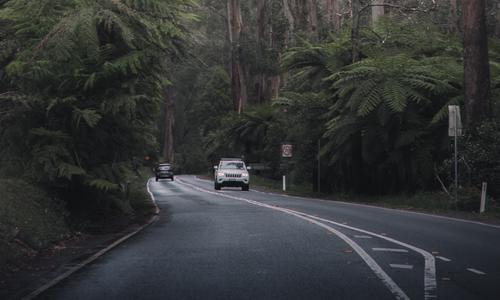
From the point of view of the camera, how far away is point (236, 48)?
5128 centimetres

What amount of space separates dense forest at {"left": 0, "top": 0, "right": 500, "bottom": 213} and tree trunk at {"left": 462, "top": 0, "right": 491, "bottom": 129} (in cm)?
3

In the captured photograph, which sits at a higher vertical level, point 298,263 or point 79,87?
point 79,87

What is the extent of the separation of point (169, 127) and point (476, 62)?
6129 cm

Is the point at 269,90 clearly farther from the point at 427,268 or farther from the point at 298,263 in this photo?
the point at 427,268

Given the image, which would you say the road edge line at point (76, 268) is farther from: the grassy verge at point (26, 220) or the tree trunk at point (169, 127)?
the tree trunk at point (169, 127)

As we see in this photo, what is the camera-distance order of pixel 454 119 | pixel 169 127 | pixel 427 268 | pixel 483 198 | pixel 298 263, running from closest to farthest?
1. pixel 427 268
2. pixel 298 263
3. pixel 483 198
4. pixel 454 119
5. pixel 169 127

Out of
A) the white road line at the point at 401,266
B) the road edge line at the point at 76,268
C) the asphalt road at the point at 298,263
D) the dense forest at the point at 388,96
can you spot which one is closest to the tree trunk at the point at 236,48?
the dense forest at the point at 388,96

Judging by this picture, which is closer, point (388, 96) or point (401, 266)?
point (401, 266)

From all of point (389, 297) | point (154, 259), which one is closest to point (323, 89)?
point (154, 259)

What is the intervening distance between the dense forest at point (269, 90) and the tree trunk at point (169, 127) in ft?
83.4

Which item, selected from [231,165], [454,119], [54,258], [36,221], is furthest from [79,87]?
[231,165]

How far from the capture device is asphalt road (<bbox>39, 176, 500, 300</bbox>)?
27.9ft

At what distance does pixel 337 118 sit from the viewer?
94.1 ft

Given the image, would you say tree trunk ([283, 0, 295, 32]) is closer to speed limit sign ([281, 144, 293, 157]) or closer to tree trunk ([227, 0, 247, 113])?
tree trunk ([227, 0, 247, 113])
